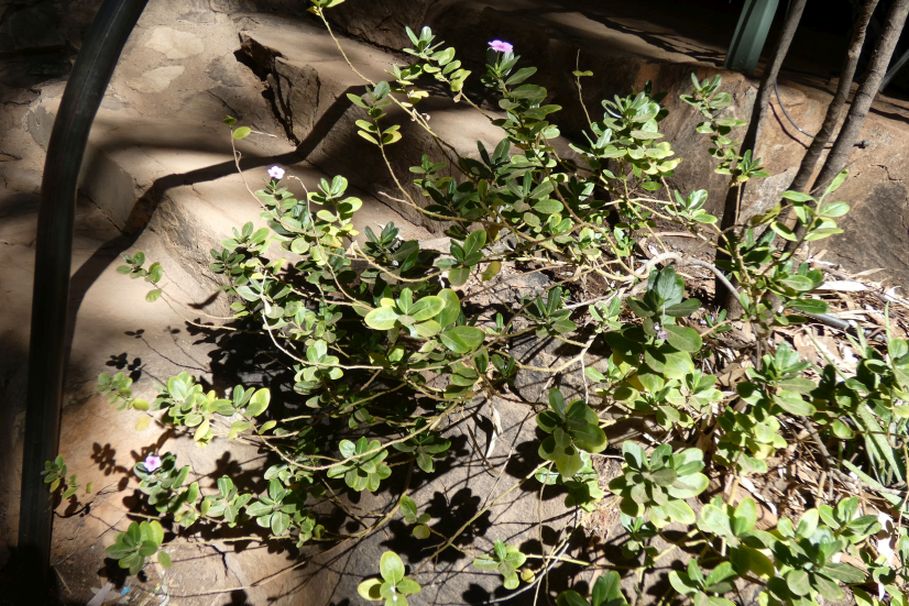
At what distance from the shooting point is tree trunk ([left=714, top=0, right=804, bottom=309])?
1.58m

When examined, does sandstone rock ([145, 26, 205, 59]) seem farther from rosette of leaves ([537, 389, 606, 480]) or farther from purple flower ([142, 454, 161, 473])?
rosette of leaves ([537, 389, 606, 480])

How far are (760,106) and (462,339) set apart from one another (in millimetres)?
1189

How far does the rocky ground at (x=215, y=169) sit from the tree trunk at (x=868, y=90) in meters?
0.60

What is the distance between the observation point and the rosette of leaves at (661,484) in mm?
962

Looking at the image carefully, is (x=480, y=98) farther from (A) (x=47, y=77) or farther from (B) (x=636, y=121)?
(A) (x=47, y=77)

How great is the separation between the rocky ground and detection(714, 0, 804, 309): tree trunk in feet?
1.33

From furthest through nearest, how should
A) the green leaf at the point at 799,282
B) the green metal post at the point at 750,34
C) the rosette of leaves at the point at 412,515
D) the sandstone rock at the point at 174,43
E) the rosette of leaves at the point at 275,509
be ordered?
the sandstone rock at the point at 174,43 → the green metal post at the point at 750,34 → the rosette of leaves at the point at 275,509 → the rosette of leaves at the point at 412,515 → the green leaf at the point at 799,282

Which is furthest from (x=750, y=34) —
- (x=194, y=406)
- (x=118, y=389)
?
(x=118, y=389)

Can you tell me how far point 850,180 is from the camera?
6.79 ft

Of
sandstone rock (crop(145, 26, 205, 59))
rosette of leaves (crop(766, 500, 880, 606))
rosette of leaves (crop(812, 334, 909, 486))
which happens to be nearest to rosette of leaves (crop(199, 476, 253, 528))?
rosette of leaves (crop(766, 500, 880, 606))

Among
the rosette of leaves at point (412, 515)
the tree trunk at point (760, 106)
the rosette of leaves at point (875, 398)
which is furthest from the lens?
the tree trunk at point (760, 106)

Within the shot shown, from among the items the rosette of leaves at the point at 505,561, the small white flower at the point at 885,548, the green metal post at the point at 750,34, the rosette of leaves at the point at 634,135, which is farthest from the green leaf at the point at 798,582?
the green metal post at the point at 750,34

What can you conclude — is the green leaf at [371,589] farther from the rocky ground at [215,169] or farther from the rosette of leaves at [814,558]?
the rosette of leaves at [814,558]

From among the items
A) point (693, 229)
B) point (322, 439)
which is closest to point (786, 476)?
point (693, 229)
